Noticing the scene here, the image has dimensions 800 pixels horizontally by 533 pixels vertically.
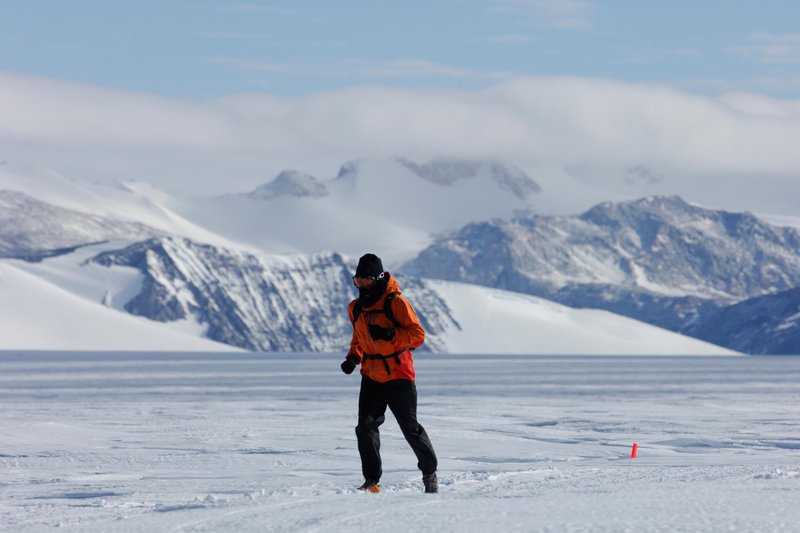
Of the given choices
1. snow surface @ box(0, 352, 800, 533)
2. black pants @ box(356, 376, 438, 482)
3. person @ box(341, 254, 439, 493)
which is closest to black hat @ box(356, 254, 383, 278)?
person @ box(341, 254, 439, 493)

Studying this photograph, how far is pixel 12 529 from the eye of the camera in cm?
1282

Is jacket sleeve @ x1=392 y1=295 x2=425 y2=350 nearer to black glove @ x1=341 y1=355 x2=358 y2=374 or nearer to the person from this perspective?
the person

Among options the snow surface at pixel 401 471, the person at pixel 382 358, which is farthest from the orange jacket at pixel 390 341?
the snow surface at pixel 401 471

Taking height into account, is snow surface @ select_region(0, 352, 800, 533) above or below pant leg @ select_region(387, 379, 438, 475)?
below

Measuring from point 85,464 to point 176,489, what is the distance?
4721mm

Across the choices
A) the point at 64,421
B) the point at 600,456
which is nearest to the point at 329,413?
the point at 64,421

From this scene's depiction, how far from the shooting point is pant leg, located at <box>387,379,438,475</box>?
49.2 feet

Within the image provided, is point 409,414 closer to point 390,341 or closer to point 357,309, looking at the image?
point 390,341

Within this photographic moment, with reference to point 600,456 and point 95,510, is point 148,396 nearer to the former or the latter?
point 600,456

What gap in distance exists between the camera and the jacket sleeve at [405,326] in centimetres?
1473

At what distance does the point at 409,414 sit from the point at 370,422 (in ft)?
1.77

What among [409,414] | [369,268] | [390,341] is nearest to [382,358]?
[390,341]

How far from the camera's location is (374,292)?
14.8 m

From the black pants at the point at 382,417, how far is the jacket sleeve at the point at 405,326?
504 mm
